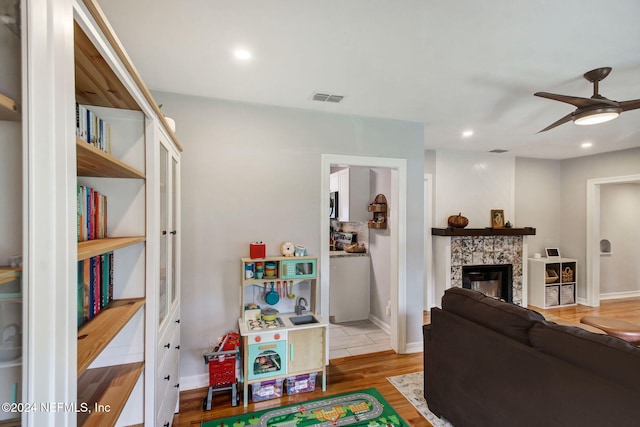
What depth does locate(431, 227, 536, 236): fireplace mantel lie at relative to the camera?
4.51 metres

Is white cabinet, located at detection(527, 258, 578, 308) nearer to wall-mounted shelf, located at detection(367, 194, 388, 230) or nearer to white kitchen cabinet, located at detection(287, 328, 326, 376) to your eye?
wall-mounted shelf, located at detection(367, 194, 388, 230)

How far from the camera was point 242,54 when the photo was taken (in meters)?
1.92

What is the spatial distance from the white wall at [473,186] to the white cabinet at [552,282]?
927mm

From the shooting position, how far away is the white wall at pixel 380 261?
3.89m

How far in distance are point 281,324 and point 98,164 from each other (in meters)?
1.85

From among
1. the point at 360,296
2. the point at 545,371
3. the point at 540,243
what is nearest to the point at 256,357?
the point at 545,371

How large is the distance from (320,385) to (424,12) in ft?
9.35

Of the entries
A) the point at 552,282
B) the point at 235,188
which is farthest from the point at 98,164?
the point at 552,282

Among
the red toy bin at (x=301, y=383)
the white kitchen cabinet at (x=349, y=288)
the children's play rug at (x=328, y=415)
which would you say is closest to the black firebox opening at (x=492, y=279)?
the white kitchen cabinet at (x=349, y=288)

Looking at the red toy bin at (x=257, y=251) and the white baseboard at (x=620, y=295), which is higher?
the red toy bin at (x=257, y=251)

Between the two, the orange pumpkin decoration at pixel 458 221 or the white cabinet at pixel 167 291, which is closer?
the white cabinet at pixel 167 291

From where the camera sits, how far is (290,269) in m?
2.62

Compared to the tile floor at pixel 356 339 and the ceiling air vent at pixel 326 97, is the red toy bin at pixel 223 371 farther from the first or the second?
the ceiling air vent at pixel 326 97

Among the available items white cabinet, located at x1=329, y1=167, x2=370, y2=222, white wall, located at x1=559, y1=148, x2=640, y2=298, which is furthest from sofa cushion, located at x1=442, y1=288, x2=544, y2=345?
white wall, located at x1=559, y1=148, x2=640, y2=298
